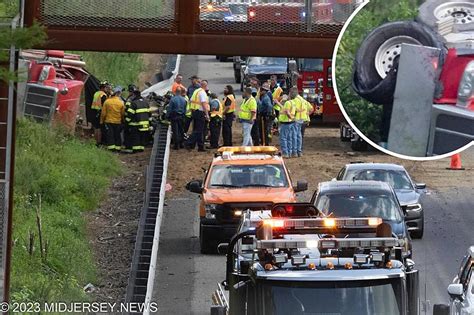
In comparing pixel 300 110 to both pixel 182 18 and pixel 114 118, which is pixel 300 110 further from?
pixel 182 18

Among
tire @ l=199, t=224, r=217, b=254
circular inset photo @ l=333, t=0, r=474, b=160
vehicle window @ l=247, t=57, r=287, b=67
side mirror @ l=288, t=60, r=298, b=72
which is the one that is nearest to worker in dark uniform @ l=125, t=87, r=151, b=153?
side mirror @ l=288, t=60, r=298, b=72

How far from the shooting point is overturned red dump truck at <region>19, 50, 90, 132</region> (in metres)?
36.7

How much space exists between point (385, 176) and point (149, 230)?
5580 mm

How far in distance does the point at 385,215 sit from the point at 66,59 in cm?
1838

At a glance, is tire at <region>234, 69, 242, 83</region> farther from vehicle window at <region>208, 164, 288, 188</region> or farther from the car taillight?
the car taillight

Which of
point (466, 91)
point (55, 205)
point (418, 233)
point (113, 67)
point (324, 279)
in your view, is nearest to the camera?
point (466, 91)

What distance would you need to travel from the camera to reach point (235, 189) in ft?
87.7

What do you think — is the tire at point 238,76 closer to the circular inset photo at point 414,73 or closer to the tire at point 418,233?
the tire at point 418,233

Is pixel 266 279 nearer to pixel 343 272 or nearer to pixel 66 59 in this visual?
pixel 343 272

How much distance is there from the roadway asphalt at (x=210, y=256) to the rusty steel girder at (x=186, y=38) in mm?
3899

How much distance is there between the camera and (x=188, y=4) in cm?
1745

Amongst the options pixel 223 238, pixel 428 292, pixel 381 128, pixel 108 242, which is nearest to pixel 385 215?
pixel 428 292

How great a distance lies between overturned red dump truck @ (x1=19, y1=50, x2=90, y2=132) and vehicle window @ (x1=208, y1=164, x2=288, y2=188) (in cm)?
934

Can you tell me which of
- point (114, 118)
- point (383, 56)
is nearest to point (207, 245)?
point (114, 118)
